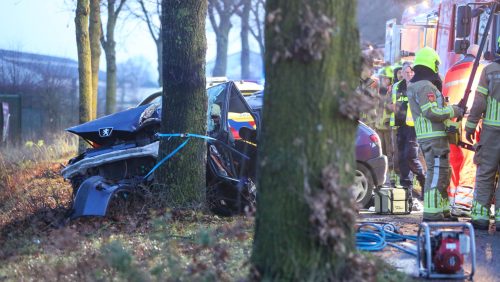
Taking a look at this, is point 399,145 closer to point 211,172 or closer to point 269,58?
point 211,172

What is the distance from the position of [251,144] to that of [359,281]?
4063mm

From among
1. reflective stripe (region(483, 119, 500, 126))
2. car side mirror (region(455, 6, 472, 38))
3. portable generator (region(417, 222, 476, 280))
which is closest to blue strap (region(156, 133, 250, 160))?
reflective stripe (region(483, 119, 500, 126))

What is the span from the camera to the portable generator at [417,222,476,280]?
4762mm

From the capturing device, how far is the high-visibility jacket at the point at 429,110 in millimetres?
7105

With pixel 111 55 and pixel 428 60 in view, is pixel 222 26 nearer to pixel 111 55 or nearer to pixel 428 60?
pixel 111 55

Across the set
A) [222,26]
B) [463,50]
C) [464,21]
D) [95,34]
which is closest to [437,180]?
[463,50]

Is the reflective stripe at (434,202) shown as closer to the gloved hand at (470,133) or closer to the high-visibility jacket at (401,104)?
the gloved hand at (470,133)

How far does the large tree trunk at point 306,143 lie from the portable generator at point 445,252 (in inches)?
43.2

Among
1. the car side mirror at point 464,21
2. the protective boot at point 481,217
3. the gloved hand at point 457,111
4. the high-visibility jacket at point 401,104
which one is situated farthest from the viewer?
the high-visibility jacket at point 401,104

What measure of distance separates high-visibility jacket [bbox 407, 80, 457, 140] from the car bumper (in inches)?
55.9

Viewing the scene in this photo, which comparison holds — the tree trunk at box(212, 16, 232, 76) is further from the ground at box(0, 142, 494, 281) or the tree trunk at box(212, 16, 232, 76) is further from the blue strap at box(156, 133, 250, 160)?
the blue strap at box(156, 133, 250, 160)

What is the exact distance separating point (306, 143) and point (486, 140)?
3751 mm

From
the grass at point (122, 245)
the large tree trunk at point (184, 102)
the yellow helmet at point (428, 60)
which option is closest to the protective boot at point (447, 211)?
the yellow helmet at point (428, 60)

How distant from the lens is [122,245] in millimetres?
5582
